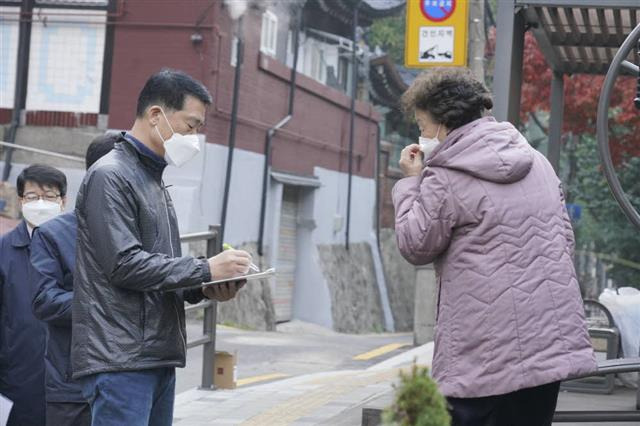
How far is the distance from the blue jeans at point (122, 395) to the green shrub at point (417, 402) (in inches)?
64.1

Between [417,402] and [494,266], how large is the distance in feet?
4.42

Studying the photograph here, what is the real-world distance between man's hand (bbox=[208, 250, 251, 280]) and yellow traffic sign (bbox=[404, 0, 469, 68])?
30.1ft

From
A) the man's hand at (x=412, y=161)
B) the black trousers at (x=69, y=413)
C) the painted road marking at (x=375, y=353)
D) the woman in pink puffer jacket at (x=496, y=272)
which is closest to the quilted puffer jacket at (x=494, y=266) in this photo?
the woman in pink puffer jacket at (x=496, y=272)

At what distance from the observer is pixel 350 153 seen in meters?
27.8

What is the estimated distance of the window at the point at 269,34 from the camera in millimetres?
22219

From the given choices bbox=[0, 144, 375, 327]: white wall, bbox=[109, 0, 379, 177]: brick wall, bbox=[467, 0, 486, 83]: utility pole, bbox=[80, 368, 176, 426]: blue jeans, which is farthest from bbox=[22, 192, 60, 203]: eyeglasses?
bbox=[109, 0, 379, 177]: brick wall

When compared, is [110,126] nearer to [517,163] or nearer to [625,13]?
[625,13]

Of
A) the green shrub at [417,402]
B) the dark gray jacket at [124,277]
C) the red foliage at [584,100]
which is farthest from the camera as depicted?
the red foliage at [584,100]

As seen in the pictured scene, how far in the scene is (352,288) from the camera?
27828 millimetres

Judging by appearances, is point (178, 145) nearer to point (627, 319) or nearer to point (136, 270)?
point (136, 270)

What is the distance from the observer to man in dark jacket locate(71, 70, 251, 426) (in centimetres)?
382

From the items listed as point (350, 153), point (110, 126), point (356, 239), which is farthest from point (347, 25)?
point (110, 126)

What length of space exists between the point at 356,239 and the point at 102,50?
11.3 m

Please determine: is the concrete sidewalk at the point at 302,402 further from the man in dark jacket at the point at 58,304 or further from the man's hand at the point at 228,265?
the man's hand at the point at 228,265
